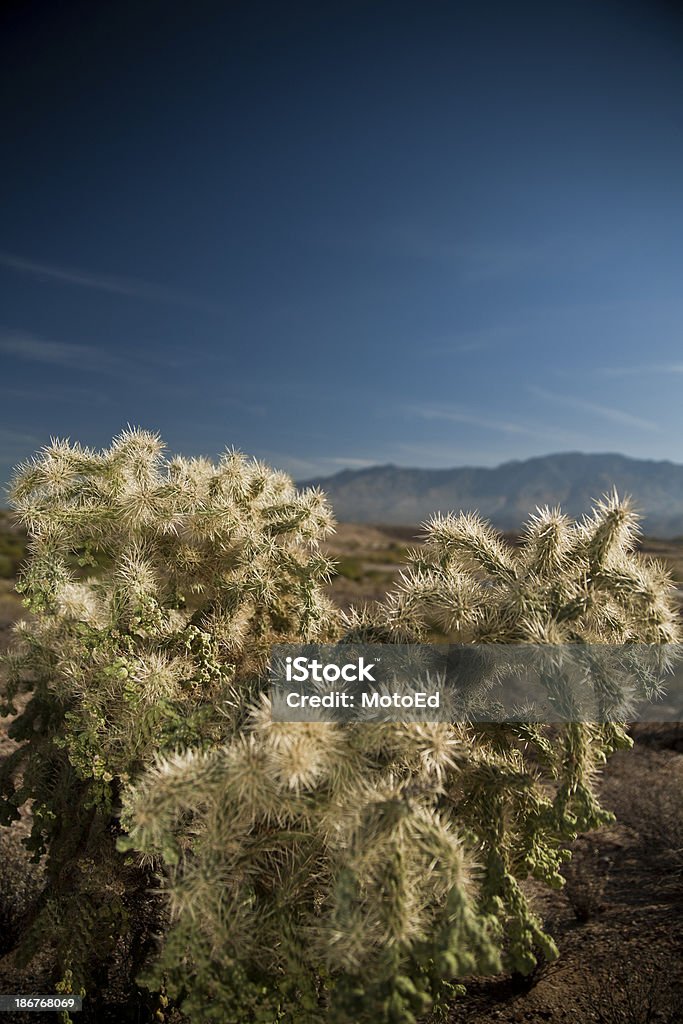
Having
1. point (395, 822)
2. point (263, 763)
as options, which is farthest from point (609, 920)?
point (263, 763)

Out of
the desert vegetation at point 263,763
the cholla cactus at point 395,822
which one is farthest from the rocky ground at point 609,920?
the cholla cactus at point 395,822

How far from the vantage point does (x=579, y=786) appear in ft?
10.7

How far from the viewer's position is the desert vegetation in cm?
282

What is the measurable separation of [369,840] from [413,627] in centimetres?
142

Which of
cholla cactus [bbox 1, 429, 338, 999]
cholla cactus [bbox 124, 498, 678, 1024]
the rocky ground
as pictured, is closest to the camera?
cholla cactus [bbox 124, 498, 678, 1024]

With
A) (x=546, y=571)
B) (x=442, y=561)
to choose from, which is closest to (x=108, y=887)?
(x=442, y=561)

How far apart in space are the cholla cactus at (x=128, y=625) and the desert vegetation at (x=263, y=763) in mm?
19

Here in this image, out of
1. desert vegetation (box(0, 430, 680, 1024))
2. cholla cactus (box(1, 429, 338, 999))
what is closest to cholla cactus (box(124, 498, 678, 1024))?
desert vegetation (box(0, 430, 680, 1024))

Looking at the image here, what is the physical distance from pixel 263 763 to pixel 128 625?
164cm

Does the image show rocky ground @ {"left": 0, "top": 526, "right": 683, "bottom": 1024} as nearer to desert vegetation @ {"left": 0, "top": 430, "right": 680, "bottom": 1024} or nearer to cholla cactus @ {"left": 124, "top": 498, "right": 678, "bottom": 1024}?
desert vegetation @ {"left": 0, "top": 430, "right": 680, "bottom": 1024}

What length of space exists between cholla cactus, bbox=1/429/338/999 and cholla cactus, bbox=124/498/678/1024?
1.64ft

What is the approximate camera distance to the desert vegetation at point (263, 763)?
2.82 metres

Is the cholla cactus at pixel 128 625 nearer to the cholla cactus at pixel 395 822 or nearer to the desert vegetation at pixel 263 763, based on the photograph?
the desert vegetation at pixel 263 763

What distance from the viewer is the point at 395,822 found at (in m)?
2.73
